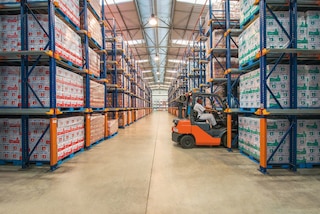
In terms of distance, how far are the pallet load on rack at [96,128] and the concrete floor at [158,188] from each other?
1.58m

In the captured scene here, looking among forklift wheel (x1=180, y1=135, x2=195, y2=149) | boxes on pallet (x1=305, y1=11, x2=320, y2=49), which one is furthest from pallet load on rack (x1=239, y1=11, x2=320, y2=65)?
forklift wheel (x1=180, y1=135, x2=195, y2=149)

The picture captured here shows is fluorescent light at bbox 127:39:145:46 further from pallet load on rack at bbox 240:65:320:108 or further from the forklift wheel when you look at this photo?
pallet load on rack at bbox 240:65:320:108

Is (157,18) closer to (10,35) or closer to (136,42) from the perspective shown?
(136,42)

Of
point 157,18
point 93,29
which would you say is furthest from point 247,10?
point 157,18

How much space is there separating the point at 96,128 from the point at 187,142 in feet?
10.7

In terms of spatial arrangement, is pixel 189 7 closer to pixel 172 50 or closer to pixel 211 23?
pixel 211 23

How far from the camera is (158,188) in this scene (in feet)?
10.4

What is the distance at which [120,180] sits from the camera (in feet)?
11.5

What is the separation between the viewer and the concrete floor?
2.56 m

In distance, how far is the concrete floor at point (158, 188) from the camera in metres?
2.56

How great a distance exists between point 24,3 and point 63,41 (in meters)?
1.06

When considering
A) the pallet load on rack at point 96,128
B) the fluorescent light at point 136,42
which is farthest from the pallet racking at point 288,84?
the fluorescent light at point 136,42

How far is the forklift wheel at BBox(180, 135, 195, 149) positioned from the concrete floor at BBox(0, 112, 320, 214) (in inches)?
51.3

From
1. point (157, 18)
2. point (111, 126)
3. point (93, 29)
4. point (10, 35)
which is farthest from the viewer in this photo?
point (157, 18)
